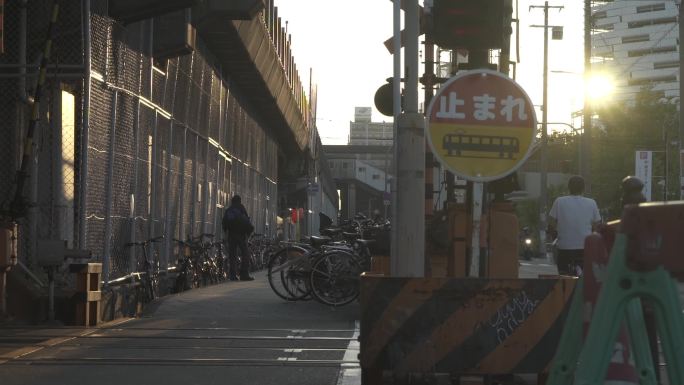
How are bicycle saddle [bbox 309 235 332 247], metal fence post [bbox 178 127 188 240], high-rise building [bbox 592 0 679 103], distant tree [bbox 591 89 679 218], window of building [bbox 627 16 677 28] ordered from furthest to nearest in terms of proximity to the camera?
window of building [bbox 627 16 677 28] → high-rise building [bbox 592 0 679 103] → distant tree [bbox 591 89 679 218] → metal fence post [bbox 178 127 188 240] → bicycle saddle [bbox 309 235 332 247]

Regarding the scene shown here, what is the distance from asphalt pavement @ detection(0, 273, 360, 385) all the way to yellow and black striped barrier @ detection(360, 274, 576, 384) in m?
1.26

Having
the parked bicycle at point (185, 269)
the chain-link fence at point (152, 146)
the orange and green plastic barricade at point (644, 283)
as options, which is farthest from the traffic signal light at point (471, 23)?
the parked bicycle at point (185, 269)

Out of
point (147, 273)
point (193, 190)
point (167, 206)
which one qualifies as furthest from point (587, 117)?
point (147, 273)

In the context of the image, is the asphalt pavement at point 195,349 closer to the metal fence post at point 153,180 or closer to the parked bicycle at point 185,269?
the metal fence post at point 153,180

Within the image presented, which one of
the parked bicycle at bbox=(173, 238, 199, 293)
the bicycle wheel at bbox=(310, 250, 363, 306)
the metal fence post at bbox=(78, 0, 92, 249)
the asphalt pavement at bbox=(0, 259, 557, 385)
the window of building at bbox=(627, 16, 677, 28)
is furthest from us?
the window of building at bbox=(627, 16, 677, 28)

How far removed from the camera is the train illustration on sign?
7492 mm

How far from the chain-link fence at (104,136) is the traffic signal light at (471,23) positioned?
5.25 m

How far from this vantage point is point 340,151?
150 m

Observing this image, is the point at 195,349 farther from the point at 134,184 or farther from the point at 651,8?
the point at 651,8

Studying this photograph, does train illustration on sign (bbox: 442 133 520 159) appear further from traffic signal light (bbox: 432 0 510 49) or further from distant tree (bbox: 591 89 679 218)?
distant tree (bbox: 591 89 679 218)

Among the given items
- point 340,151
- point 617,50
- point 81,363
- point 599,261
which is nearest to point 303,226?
point 81,363

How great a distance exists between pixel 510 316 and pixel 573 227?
4.99 m

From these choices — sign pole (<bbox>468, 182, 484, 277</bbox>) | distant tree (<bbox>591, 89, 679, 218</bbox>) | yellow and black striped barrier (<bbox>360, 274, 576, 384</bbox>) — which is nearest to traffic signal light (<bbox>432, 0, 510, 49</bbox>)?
sign pole (<bbox>468, 182, 484, 277</bbox>)

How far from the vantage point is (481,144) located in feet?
24.7
